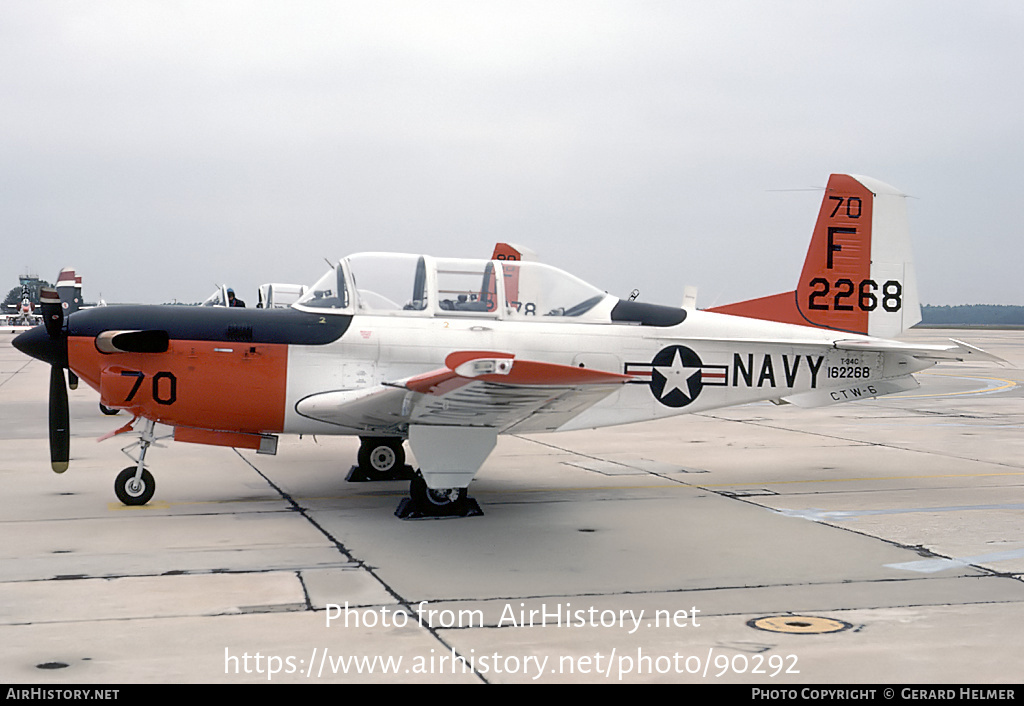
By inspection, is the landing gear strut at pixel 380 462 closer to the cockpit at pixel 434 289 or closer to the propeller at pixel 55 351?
the cockpit at pixel 434 289

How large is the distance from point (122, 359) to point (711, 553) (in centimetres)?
512

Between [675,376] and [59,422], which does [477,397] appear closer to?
[675,376]

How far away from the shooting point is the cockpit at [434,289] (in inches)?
339

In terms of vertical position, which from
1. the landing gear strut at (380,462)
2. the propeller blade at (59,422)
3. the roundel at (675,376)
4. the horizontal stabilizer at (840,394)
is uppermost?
the roundel at (675,376)

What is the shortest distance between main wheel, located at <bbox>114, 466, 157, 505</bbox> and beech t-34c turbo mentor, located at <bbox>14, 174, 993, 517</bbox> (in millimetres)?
12

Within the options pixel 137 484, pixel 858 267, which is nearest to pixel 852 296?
pixel 858 267

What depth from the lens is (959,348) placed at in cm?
959

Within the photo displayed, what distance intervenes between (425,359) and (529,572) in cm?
267

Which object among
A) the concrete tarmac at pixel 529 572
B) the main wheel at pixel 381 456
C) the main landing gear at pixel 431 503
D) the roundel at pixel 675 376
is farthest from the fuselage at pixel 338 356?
the main wheel at pixel 381 456

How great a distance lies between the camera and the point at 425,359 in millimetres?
8414

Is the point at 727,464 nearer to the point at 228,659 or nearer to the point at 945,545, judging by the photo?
the point at 945,545

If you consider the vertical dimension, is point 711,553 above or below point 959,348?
below

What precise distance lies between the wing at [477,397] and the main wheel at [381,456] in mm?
1539

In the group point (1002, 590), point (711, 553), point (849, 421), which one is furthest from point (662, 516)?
point (849, 421)
